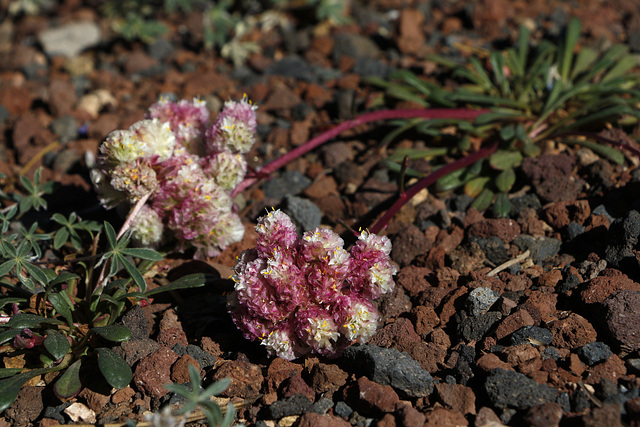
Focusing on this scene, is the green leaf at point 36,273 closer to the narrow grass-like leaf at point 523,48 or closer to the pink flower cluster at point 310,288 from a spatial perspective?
the pink flower cluster at point 310,288

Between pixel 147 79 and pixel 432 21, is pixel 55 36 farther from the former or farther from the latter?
pixel 432 21

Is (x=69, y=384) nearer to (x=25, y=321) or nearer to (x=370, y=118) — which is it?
(x=25, y=321)

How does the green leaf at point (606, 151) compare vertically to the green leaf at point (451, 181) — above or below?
above

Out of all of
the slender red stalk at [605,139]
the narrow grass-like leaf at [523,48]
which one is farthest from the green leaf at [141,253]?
the narrow grass-like leaf at [523,48]

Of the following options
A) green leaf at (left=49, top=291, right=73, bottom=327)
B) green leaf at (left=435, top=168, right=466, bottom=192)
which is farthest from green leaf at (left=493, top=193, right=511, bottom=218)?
green leaf at (left=49, top=291, right=73, bottom=327)

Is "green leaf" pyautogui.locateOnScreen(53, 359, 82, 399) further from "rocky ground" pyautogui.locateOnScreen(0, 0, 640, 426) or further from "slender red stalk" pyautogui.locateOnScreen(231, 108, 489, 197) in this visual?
"slender red stalk" pyautogui.locateOnScreen(231, 108, 489, 197)

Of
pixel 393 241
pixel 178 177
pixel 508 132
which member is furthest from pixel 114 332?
pixel 508 132

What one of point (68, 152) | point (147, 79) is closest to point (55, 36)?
point (147, 79)
